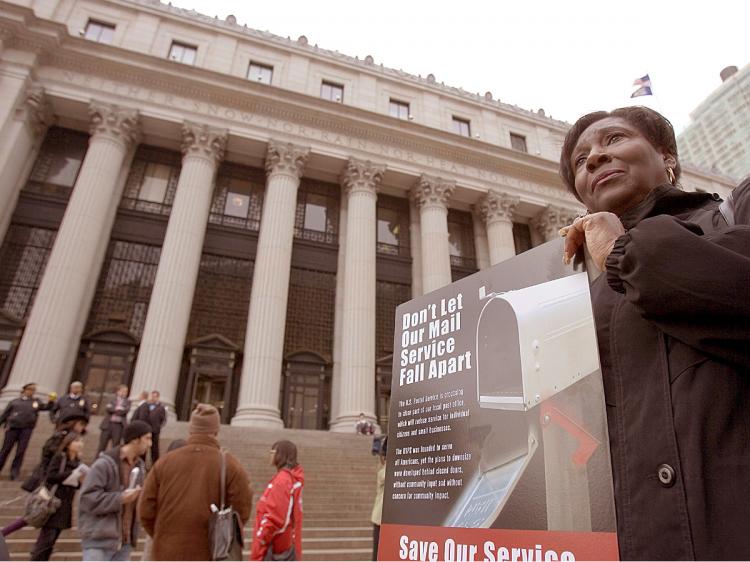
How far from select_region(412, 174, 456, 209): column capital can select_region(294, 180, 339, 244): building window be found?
4.29 m

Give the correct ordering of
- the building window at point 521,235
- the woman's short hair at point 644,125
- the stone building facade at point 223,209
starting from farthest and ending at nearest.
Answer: the building window at point 521,235, the stone building facade at point 223,209, the woman's short hair at point 644,125

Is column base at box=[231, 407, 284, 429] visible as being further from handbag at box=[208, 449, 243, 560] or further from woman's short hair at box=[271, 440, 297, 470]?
handbag at box=[208, 449, 243, 560]

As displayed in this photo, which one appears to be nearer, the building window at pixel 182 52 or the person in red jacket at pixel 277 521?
the person in red jacket at pixel 277 521

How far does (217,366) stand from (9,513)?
989 centimetres

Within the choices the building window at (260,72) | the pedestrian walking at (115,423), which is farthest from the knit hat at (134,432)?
the building window at (260,72)

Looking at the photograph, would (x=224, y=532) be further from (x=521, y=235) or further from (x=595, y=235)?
(x=521, y=235)

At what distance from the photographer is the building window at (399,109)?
2488 cm

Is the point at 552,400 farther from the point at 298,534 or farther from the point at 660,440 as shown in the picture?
the point at 298,534

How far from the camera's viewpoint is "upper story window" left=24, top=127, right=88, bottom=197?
61.4ft

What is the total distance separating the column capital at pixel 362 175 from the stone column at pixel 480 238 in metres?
6.20

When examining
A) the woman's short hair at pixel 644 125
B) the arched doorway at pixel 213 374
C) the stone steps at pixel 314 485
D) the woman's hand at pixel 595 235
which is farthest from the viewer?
the arched doorway at pixel 213 374

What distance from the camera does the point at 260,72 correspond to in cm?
2298

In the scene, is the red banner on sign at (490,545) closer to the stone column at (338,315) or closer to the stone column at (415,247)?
the stone column at (338,315)

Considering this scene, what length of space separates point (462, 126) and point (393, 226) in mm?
7658
